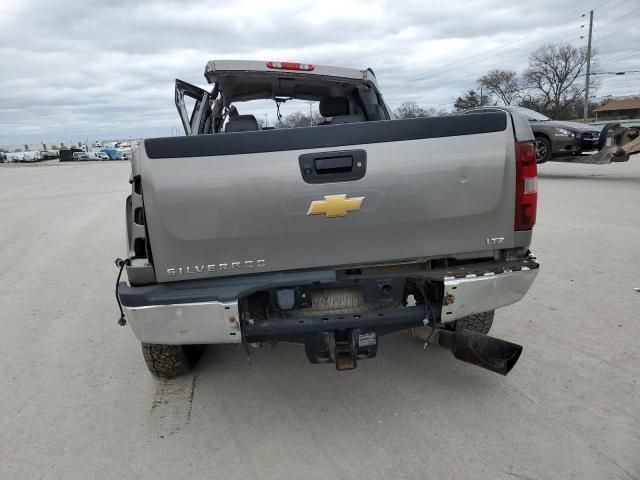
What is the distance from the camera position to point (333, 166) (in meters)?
2.60

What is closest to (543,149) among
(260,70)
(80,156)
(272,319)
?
(260,70)

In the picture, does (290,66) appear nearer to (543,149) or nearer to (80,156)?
(543,149)

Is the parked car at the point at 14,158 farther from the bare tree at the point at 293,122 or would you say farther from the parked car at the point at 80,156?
the bare tree at the point at 293,122

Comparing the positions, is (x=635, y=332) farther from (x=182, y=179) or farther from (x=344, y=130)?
(x=182, y=179)

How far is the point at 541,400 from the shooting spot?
10.2 feet

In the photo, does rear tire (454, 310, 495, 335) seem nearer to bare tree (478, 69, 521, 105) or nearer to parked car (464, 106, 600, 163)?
parked car (464, 106, 600, 163)

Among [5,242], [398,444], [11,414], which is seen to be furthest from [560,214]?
[5,242]

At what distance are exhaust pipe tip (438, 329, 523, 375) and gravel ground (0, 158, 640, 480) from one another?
0.83 feet

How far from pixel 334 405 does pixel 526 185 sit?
1.77 metres

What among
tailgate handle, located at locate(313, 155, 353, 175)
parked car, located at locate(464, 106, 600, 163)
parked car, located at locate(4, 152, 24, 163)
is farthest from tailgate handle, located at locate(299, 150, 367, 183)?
parked car, located at locate(4, 152, 24, 163)

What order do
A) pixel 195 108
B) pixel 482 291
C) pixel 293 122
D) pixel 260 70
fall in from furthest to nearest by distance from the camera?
pixel 293 122 < pixel 195 108 < pixel 260 70 < pixel 482 291

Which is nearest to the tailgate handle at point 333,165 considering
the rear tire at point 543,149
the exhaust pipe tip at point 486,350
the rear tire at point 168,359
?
the exhaust pipe tip at point 486,350

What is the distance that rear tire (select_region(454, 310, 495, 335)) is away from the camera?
3615 mm

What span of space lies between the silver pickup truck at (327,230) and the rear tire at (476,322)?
645 millimetres
